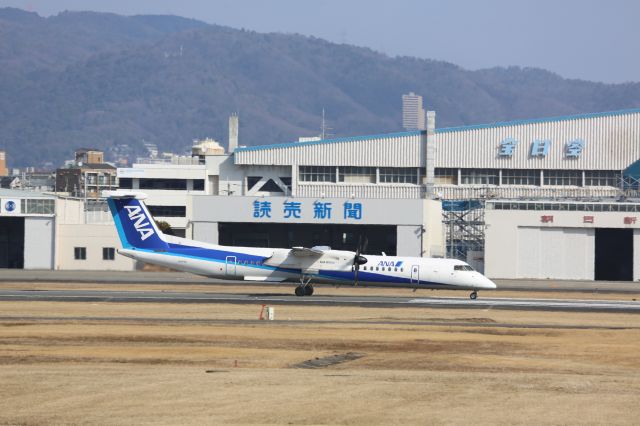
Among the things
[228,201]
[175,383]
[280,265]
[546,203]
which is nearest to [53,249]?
[228,201]

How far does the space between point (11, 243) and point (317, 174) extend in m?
29.6

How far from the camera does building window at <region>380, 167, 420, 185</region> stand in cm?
10350

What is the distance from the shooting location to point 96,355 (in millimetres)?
33969

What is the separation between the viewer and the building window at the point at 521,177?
341 feet

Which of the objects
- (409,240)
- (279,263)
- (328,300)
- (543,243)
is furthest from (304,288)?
(543,243)

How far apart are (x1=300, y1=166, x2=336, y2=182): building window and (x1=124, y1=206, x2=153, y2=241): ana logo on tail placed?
1816 inches

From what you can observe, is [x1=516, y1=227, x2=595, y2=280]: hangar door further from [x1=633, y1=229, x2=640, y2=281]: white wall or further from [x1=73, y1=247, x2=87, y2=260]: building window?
[x1=73, y1=247, x2=87, y2=260]: building window

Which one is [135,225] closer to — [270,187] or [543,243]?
[543,243]

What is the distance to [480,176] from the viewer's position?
342 feet

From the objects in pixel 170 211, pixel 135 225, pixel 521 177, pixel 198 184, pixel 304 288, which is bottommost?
pixel 304 288

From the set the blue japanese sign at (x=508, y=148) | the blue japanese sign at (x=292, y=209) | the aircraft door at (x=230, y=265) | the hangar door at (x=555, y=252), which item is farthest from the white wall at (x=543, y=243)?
the aircraft door at (x=230, y=265)

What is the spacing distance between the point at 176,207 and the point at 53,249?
96.6ft

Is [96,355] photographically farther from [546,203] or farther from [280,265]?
[546,203]

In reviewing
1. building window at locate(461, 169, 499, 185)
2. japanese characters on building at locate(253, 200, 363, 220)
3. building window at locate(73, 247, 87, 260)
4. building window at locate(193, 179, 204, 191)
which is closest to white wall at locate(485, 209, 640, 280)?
japanese characters on building at locate(253, 200, 363, 220)
